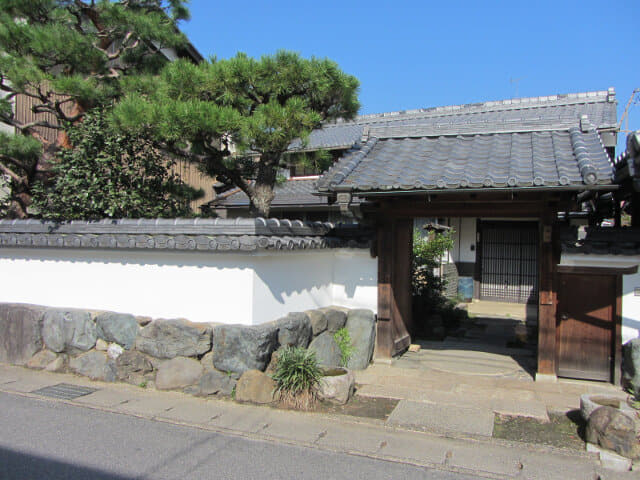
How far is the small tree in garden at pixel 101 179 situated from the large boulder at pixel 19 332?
1.74m

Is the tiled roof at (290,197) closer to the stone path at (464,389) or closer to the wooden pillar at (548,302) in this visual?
the stone path at (464,389)

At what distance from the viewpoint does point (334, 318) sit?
26.9 ft

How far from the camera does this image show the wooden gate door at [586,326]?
24.0ft

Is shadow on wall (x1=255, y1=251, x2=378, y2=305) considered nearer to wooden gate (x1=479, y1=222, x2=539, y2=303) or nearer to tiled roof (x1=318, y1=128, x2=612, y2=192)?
tiled roof (x1=318, y1=128, x2=612, y2=192)

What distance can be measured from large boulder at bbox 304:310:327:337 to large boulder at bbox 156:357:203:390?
6.27 ft

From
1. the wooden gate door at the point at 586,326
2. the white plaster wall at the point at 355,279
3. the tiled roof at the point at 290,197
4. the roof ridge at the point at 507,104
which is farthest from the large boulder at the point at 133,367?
the roof ridge at the point at 507,104

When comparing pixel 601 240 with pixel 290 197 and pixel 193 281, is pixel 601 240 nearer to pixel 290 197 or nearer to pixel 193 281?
pixel 193 281

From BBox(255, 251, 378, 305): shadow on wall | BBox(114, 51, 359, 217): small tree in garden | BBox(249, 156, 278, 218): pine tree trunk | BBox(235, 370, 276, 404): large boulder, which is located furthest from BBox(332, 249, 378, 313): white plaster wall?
BBox(235, 370, 276, 404): large boulder

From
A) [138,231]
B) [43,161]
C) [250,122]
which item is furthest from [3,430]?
[43,161]

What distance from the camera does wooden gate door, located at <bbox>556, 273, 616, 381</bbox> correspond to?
24.0ft

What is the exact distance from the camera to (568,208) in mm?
7129

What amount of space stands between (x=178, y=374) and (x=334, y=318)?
2738mm

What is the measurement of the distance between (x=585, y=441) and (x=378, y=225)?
4.47 meters

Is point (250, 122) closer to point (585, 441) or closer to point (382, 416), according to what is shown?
point (382, 416)
